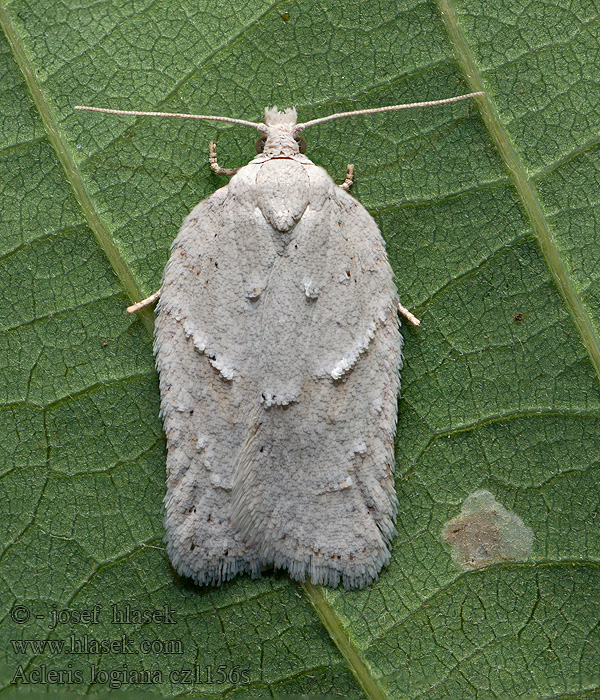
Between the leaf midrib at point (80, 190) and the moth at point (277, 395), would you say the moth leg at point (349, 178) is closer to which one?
the moth at point (277, 395)

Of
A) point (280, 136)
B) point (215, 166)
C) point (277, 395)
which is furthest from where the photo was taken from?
point (215, 166)

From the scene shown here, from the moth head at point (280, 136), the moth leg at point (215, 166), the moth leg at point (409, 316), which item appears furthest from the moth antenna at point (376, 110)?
the moth leg at point (409, 316)

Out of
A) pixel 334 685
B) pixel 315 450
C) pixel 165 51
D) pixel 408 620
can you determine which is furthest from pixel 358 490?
pixel 165 51

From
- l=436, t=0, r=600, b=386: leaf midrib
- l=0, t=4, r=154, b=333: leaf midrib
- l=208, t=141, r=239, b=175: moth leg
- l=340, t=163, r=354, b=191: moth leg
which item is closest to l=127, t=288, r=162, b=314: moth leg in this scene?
l=0, t=4, r=154, b=333: leaf midrib

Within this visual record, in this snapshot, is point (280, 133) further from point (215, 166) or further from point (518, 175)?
point (518, 175)

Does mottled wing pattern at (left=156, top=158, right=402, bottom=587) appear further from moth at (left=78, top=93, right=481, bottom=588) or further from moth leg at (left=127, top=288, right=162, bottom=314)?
moth leg at (left=127, top=288, right=162, bottom=314)

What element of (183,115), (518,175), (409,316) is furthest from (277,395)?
(518,175)
